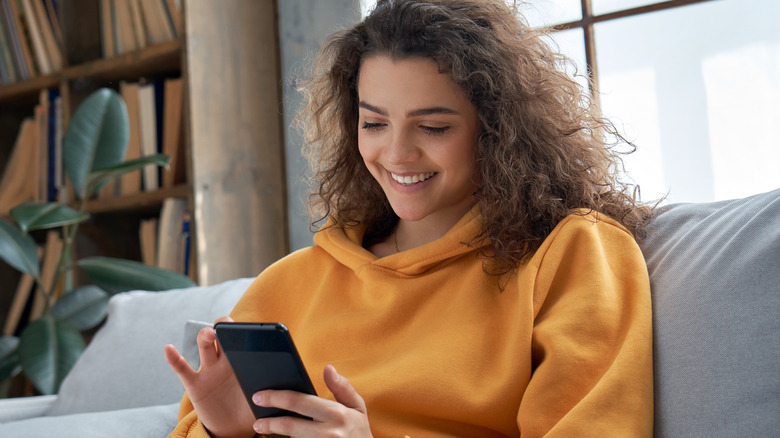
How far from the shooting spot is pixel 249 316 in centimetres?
120

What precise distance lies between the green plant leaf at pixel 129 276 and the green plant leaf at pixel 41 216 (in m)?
0.15

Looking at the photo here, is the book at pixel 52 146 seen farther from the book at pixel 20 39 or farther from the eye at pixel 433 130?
the eye at pixel 433 130

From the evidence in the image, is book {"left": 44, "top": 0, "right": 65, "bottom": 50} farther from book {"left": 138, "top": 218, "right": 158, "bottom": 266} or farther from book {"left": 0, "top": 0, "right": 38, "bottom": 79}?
book {"left": 138, "top": 218, "right": 158, "bottom": 266}

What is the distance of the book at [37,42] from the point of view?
8.56 ft

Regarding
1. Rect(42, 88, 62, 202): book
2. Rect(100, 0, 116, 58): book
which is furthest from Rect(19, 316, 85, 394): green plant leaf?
Rect(100, 0, 116, 58): book

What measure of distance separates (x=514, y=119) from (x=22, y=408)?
1216 mm

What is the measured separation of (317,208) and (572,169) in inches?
20.9

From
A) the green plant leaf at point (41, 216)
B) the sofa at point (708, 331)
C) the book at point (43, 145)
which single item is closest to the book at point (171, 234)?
the green plant leaf at point (41, 216)

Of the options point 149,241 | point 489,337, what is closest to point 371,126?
point 489,337

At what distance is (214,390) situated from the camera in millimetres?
998

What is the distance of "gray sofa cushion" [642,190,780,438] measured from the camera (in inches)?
29.6

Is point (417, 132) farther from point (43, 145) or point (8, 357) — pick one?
point (43, 145)

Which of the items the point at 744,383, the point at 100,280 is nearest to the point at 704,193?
the point at 744,383

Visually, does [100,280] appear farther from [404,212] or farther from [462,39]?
[462,39]
